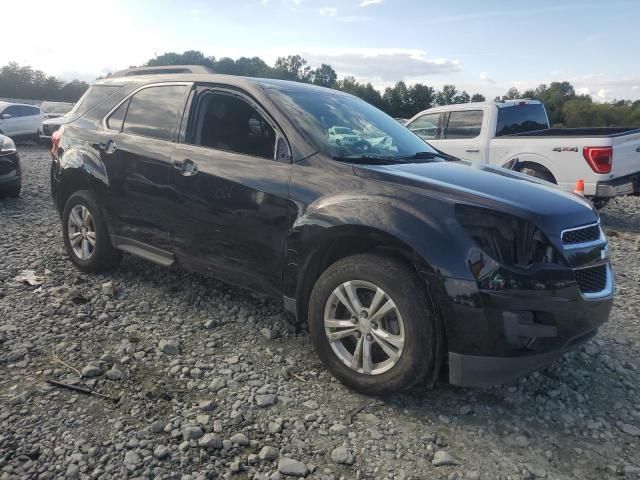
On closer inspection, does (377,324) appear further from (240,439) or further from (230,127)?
(230,127)

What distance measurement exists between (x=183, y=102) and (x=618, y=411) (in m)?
3.66

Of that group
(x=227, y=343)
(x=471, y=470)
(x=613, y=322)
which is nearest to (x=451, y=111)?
(x=613, y=322)

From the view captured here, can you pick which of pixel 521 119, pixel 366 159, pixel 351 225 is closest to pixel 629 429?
pixel 351 225

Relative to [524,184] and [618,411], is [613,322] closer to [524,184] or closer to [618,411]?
[618,411]

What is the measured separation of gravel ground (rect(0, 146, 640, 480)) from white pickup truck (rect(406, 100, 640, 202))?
3958mm

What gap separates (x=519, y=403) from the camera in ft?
10.1

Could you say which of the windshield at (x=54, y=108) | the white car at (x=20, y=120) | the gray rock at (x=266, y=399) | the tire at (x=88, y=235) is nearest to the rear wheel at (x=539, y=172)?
the tire at (x=88, y=235)

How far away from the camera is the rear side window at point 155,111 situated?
4184 millimetres

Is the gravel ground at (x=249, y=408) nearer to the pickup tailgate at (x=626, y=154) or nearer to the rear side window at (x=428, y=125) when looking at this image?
the pickup tailgate at (x=626, y=154)

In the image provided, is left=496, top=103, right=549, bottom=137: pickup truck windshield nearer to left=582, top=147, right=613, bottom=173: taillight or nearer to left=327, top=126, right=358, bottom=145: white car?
left=582, top=147, right=613, bottom=173: taillight

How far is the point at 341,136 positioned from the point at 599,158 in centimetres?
538

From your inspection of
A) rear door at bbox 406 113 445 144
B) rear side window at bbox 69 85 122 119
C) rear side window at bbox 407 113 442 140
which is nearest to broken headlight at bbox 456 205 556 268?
rear side window at bbox 69 85 122 119

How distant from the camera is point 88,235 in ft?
15.9

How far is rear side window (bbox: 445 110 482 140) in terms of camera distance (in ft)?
30.3
